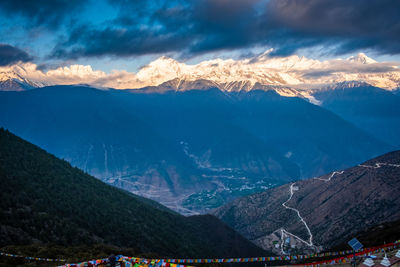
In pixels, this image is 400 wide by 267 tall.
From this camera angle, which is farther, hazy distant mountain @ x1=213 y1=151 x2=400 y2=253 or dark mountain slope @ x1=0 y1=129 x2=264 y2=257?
hazy distant mountain @ x1=213 y1=151 x2=400 y2=253

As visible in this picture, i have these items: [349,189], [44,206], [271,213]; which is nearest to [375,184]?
[349,189]

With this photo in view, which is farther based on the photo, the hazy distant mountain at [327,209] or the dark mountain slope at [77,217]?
the hazy distant mountain at [327,209]

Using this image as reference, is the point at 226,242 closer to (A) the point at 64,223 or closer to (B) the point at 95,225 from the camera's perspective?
(B) the point at 95,225

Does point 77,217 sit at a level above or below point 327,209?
below
